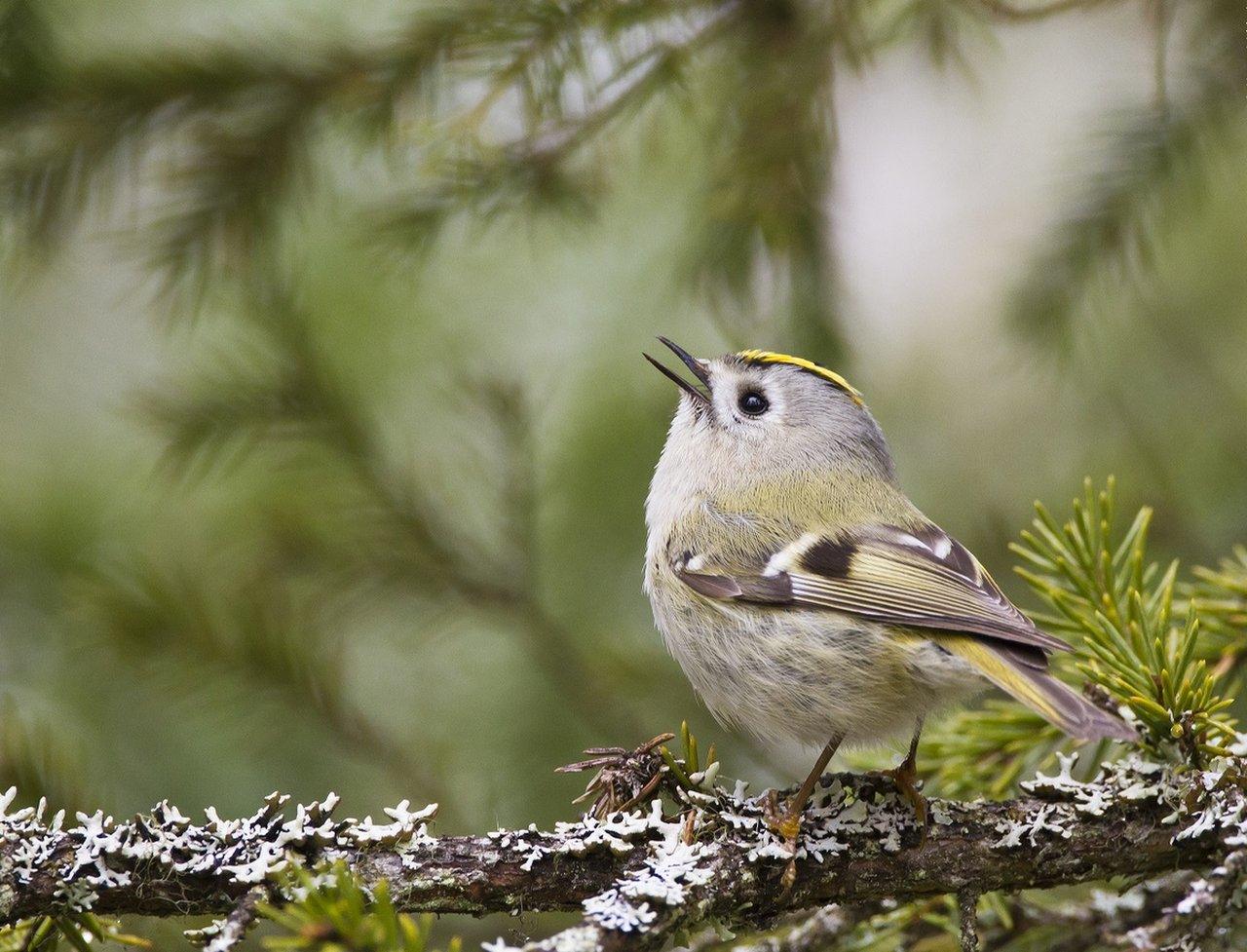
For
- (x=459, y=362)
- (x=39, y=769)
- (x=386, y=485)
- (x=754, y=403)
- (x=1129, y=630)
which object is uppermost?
(x=459, y=362)

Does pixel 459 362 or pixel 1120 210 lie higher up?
pixel 459 362

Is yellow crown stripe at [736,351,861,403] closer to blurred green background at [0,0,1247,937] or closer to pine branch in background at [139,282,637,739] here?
blurred green background at [0,0,1247,937]

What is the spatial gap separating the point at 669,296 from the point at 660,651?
0.64 metres

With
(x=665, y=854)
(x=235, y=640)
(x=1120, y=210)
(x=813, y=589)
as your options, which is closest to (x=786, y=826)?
(x=665, y=854)

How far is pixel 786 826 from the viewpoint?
3.82 ft

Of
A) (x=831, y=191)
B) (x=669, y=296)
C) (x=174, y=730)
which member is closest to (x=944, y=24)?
(x=831, y=191)

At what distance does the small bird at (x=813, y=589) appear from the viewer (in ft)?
4.36

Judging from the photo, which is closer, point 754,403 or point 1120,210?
point 1120,210

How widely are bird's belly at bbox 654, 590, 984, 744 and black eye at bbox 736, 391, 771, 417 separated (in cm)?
52

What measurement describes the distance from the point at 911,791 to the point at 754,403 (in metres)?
0.87

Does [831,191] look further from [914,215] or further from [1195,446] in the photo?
[914,215]

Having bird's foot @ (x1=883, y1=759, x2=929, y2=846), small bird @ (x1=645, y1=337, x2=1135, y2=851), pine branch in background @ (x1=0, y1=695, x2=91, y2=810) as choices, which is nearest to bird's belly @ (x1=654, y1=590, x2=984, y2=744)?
small bird @ (x1=645, y1=337, x2=1135, y2=851)

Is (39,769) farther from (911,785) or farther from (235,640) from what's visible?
(911,785)

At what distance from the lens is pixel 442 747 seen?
1.76 metres
